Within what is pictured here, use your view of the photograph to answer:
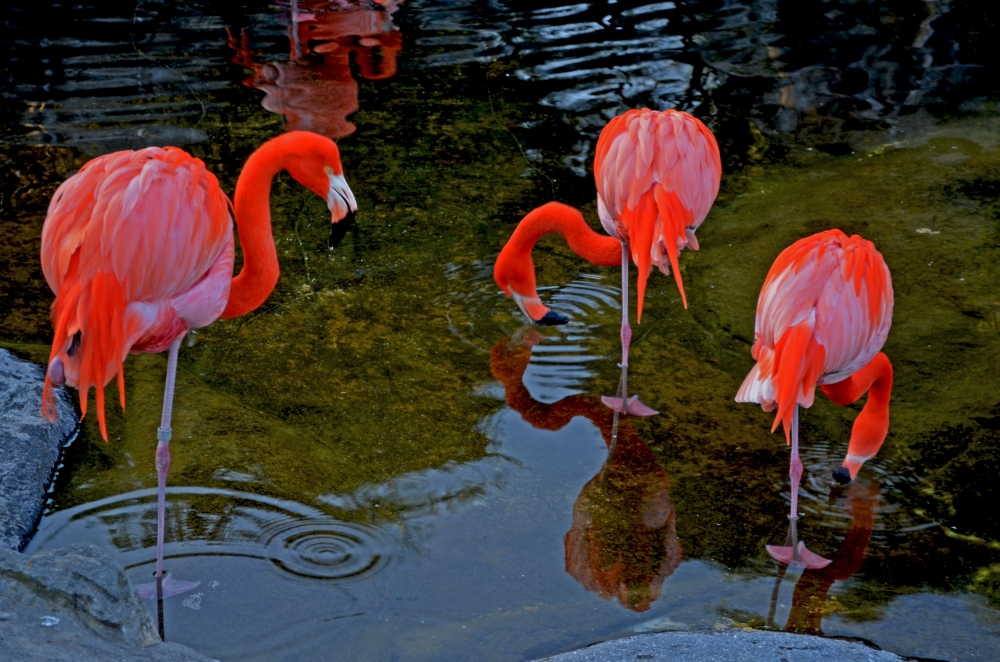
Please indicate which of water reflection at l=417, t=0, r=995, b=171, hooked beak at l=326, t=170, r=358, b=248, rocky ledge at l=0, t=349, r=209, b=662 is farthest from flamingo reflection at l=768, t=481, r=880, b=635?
water reflection at l=417, t=0, r=995, b=171

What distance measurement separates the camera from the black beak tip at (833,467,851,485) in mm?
3127

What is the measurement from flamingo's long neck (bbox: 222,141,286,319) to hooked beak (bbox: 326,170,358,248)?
155mm

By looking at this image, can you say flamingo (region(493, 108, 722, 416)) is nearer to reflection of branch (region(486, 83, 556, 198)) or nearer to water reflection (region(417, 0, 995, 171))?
reflection of branch (region(486, 83, 556, 198))

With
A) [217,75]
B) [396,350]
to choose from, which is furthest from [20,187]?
[396,350]

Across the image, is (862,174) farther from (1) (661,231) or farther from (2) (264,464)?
(2) (264,464)

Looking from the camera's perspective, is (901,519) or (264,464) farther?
(264,464)

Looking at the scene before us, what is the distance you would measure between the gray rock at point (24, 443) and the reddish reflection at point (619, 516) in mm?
1455

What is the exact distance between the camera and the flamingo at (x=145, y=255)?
2.61 metres

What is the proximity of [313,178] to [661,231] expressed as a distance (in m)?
1.14

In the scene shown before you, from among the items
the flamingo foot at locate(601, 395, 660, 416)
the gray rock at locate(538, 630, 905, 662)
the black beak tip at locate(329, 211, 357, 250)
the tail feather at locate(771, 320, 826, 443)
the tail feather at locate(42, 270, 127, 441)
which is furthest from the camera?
the flamingo foot at locate(601, 395, 660, 416)

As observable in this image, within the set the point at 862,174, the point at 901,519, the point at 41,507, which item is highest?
the point at 862,174

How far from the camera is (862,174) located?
509 cm

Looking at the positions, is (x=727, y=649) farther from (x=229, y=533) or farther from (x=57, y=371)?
(x=57, y=371)

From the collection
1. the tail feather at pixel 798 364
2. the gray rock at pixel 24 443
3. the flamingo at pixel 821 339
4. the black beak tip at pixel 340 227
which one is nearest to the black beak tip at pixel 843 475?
the flamingo at pixel 821 339
